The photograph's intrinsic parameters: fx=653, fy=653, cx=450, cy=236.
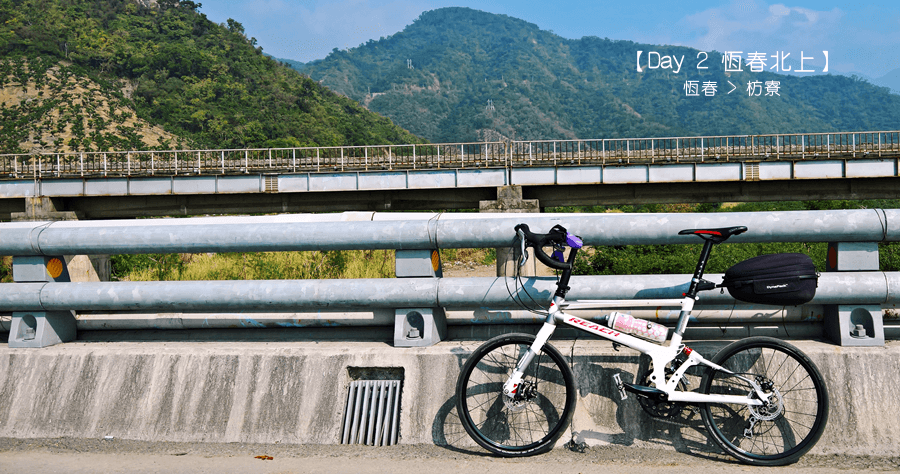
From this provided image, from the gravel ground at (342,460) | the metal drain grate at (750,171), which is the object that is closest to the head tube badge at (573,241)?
the gravel ground at (342,460)

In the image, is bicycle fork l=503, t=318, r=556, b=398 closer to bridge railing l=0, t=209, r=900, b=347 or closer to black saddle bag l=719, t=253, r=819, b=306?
bridge railing l=0, t=209, r=900, b=347

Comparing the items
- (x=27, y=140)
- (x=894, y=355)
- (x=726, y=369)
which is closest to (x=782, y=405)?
(x=726, y=369)

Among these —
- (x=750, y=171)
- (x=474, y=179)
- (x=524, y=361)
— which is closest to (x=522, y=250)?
(x=524, y=361)

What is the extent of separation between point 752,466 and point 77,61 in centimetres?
15785

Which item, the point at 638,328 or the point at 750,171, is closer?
the point at 638,328

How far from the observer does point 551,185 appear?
3488cm

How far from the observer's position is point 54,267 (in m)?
4.62

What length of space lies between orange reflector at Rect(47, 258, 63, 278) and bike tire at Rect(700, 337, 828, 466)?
4.36 meters

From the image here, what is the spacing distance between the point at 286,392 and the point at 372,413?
0.57 m

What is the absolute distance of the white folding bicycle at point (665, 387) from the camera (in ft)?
12.0

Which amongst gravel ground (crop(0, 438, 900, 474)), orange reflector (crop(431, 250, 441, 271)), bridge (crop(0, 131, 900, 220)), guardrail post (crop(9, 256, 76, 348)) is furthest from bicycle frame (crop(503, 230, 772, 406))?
bridge (crop(0, 131, 900, 220))

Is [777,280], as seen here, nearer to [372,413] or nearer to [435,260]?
[435,260]

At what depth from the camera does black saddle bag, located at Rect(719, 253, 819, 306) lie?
3.50 meters

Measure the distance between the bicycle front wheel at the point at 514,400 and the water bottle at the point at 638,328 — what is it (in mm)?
383
